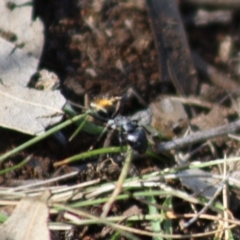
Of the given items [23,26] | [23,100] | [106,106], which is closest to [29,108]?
[23,100]

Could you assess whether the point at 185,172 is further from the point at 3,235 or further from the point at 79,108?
the point at 3,235

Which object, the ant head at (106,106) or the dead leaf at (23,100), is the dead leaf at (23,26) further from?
the ant head at (106,106)

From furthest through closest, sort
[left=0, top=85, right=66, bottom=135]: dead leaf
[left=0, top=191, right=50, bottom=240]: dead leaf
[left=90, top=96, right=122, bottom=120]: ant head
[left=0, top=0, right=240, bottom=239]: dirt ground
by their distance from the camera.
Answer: [left=0, top=0, right=240, bottom=239]: dirt ground < [left=90, top=96, right=122, bottom=120]: ant head < [left=0, top=85, right=66, bottom=135]: dead leaf < [left=0, top=191, right=50, bottom=240]: dead leaf

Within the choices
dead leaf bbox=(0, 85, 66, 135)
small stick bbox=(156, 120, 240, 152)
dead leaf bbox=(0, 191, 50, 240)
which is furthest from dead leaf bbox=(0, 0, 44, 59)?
dead leaf bbox=(0, 191, 50, 240)

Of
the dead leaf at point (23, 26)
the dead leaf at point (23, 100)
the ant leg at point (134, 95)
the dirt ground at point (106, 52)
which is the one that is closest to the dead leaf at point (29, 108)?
the dead leaf at point (23, 100)

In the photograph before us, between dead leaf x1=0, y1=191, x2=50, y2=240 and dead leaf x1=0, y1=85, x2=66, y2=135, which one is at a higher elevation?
dead leaf x1=0, y1=85, x2=66, y2=135

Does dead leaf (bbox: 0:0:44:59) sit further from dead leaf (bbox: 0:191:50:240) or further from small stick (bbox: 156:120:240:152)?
dead leaf (bbox: 0:191:50:240)

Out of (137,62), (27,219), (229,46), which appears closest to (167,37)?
(137,62)

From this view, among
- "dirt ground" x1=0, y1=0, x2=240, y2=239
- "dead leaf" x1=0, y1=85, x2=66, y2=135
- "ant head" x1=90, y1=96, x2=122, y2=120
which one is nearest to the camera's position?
"dead leaf" x1=0, y1=85, x2=66, y2=135

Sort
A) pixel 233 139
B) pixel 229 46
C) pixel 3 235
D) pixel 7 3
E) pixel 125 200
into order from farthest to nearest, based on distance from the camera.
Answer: pixel 229 46 < pixel 7 3 < pixel 233 139 < pixel 125 200 < pixel 3 235
